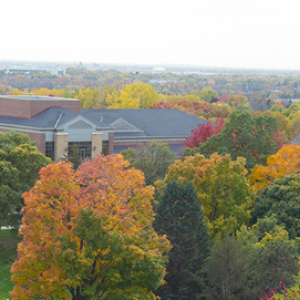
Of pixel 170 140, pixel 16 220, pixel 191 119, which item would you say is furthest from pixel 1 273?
pixel 191 119

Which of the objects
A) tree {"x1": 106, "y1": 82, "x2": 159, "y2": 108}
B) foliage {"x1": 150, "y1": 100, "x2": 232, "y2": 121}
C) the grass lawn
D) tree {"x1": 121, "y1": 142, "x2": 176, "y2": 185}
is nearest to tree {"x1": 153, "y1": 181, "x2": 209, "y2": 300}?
the grass lawn

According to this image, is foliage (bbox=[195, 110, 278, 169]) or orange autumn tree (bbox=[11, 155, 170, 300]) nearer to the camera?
orange autumn tree (bbox=[11, 155, 170, 300])

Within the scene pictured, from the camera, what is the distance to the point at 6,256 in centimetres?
4556

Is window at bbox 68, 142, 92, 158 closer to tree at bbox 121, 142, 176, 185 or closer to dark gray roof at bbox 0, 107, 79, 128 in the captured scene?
dark gray roof at bbox 0, 107, 79, 128

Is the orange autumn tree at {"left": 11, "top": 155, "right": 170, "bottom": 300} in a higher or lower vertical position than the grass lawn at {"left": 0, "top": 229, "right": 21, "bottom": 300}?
higher

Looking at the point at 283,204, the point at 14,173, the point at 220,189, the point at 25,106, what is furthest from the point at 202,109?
the point at 283,204

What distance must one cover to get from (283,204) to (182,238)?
845cm

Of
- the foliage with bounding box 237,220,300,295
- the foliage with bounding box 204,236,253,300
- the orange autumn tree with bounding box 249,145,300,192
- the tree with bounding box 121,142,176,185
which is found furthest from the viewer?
the tree with bounding box 121,142,176,185

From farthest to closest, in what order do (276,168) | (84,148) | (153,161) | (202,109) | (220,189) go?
(202,109)
(84,148)
(153,161)
(276,168)
(220,189)

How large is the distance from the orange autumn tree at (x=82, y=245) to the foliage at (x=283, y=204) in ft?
44.5

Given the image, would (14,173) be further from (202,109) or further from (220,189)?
(202,109)

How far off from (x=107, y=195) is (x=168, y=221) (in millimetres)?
8534

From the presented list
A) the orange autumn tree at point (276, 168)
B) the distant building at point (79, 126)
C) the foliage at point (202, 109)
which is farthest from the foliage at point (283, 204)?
the foliage at point (202, 109)

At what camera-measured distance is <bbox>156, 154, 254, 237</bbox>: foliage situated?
39.7m
